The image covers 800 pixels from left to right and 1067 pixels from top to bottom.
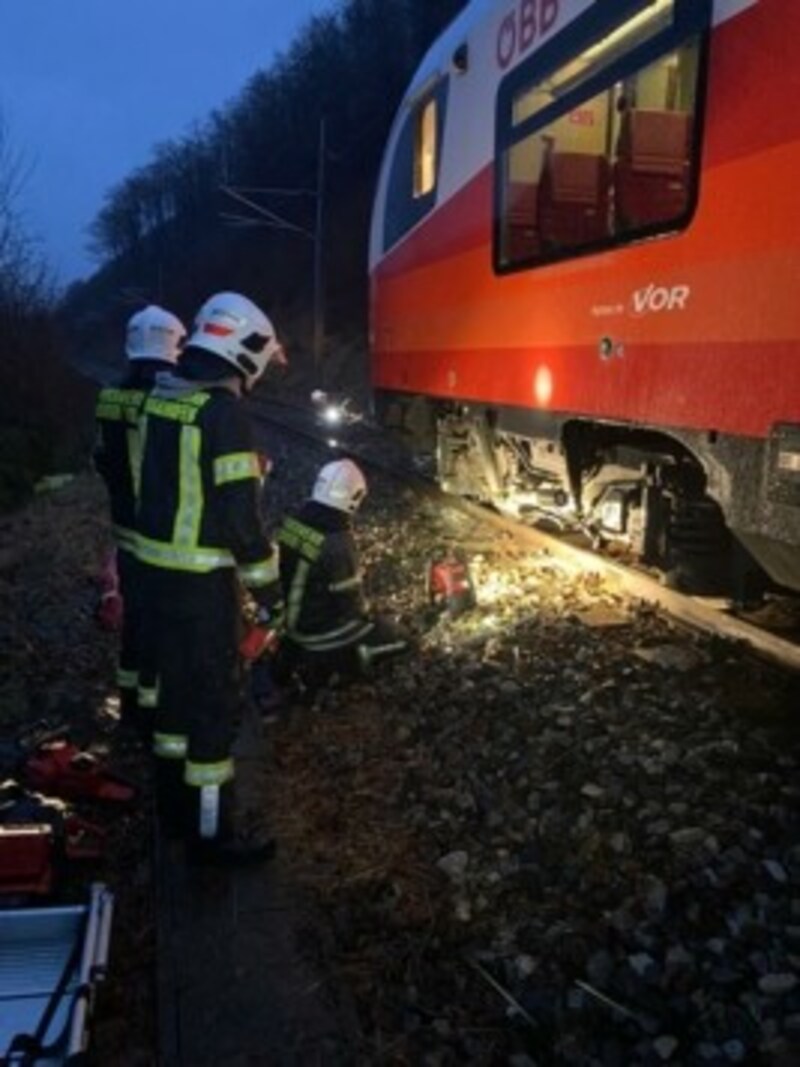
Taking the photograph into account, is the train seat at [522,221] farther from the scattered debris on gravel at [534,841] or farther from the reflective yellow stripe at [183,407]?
the reflective yellow stripe at [183,407]

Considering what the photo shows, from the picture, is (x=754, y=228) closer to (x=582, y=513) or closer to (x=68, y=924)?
(x=582, y=513)

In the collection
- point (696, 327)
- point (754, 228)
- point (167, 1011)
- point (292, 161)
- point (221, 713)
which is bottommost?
point (167, 1011)

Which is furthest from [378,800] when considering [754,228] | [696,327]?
[754,228]

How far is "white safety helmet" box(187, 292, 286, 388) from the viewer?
13.4 feet

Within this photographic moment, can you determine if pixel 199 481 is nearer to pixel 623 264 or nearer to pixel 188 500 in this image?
pixel 188 500

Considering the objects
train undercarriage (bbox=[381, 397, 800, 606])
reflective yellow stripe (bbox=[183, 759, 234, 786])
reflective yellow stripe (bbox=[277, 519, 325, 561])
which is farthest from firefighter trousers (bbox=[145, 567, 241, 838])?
train undercarriage (bbox=[381, 397, 800, 606])

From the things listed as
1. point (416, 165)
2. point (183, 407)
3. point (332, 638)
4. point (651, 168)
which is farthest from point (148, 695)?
point (416, 165)

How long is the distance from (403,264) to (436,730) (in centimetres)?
569

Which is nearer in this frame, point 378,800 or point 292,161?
point 378,800

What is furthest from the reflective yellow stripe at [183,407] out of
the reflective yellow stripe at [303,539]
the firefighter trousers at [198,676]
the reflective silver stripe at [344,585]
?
the reflective silver stripe at [344,585]

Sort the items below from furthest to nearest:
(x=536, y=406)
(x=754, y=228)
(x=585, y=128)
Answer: (x=536, y=406)
(x=585, y=128)
(x=754, y=228)

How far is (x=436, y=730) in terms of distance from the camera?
522 centimetres

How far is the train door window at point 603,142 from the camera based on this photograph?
17.1 feet

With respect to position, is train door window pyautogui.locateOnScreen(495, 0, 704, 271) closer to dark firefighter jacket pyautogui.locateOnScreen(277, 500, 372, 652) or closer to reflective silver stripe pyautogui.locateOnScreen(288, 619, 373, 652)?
dark firefighter jacket pyautogui.locateOnScreen(277, 500, 372, 652)
